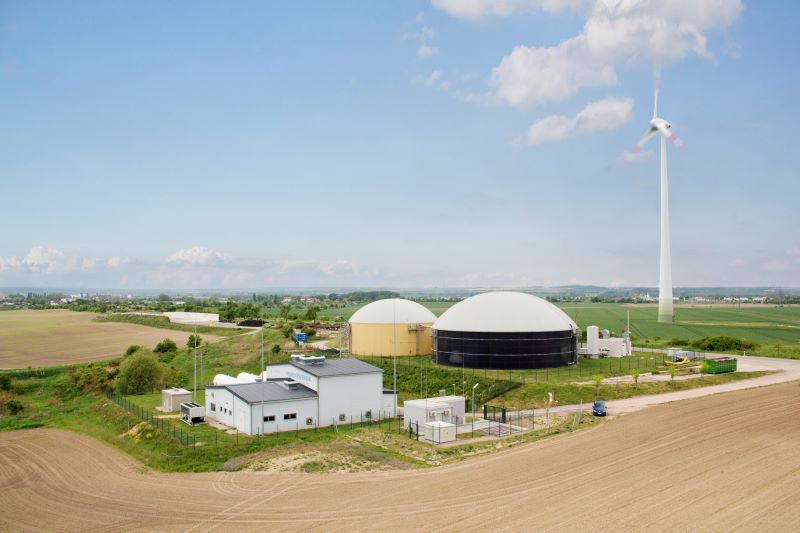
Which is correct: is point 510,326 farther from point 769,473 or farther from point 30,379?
point 30,379

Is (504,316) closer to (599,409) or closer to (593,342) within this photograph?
(593,342)

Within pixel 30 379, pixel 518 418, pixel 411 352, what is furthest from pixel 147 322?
pixel 518 418

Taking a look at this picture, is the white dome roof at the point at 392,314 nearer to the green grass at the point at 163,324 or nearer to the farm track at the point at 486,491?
the farm track at the point at 486,491

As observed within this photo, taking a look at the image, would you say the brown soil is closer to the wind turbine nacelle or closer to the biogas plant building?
the biogas plant building

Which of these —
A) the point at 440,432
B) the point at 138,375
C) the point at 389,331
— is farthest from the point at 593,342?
the point at 138,375

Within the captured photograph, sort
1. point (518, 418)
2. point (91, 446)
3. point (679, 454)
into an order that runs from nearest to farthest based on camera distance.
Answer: point (679, 454)
point (91, 446)
point (518, 418)
